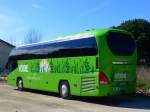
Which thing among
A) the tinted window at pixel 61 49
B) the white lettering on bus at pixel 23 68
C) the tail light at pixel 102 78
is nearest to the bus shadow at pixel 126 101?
the tail light at pixel 102 78

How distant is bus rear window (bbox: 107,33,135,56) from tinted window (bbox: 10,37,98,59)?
0.75 meters

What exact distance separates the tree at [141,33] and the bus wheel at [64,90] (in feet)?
93.4

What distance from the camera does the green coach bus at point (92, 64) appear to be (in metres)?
18.5

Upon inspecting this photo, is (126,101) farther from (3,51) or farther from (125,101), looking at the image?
(3,51)

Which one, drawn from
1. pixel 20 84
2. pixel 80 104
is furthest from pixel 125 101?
pixel 20 84

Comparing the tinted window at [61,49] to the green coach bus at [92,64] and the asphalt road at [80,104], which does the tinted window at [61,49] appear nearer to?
the green coach bus at [92,64]

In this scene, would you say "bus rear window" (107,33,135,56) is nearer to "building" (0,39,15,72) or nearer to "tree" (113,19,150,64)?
"tree" (113,19,150,64)

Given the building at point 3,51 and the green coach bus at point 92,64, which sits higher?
the building at point 3,51

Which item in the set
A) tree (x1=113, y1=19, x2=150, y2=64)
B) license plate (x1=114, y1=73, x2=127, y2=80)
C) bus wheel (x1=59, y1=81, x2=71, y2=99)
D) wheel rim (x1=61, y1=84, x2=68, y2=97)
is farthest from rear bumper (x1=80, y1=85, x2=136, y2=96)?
tree (x1=113, y1=19, x2=150, y2=64)

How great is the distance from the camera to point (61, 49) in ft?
71.4

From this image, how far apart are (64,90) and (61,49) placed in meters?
2.08

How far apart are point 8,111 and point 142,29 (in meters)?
37.7

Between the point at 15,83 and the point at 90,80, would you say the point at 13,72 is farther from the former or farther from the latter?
the point at 90,80

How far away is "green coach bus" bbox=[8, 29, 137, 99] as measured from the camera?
60.8ft
